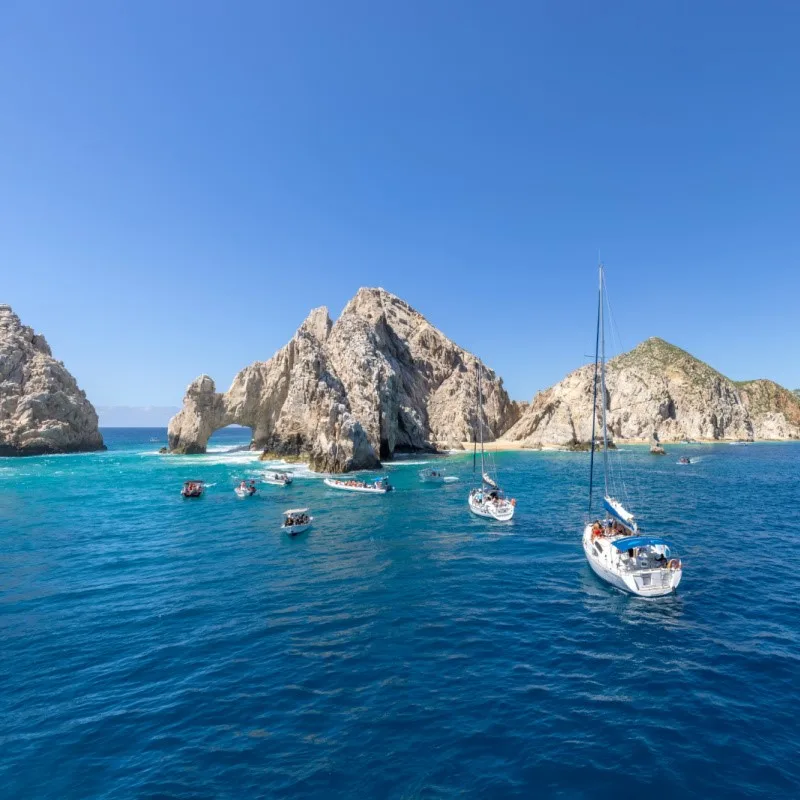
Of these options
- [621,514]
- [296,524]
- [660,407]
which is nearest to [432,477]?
[296,524]

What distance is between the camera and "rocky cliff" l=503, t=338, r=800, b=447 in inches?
5773

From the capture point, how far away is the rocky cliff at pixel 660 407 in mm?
146625

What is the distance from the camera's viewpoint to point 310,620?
23047 millimetres

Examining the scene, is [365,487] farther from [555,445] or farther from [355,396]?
[555,445]

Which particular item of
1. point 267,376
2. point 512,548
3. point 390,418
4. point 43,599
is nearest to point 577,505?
point 512,548

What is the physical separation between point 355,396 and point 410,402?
30.6 m

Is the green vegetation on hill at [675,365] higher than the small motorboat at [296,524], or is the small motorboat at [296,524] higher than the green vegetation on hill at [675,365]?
the green vegetation on hill at [675,365]

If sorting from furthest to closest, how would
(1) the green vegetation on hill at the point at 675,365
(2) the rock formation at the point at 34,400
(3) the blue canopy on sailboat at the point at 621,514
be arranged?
(1) the green vegetation on hill at the point at 675,365, (2) the rock formation at the point at 34,400, (3) the blue canopy on sailboat at the point at 621,514

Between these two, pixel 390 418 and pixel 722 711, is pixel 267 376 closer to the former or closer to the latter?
pixel 390 418

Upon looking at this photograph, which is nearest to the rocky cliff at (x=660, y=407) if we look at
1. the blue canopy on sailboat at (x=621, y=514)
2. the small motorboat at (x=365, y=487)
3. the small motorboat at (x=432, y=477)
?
the small motorboat at (x=432, y=477)

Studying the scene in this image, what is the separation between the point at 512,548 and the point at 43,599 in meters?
30.1

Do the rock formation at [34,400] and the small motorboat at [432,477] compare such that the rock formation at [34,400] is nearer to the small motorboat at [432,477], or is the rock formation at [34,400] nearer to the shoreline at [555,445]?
the small motorboat at [432,477]

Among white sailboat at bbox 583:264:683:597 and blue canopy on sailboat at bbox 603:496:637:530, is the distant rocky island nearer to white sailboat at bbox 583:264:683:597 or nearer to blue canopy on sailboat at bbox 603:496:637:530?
blue canopy on sailboat at bbox 603:496:637:530

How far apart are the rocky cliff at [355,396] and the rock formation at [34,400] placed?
3015cm
